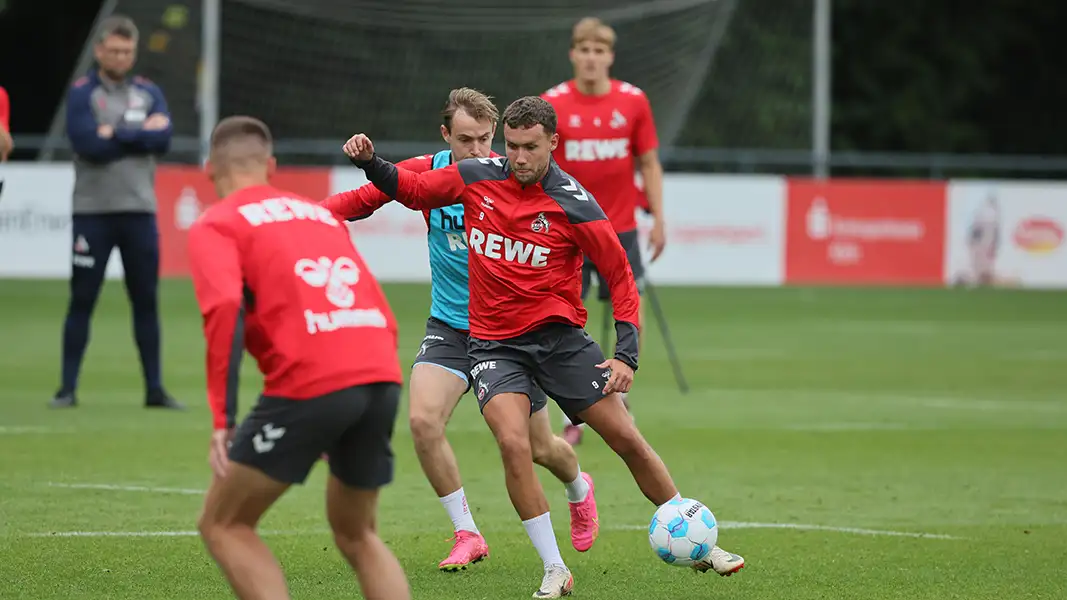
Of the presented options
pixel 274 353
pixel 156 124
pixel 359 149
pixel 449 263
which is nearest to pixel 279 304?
pixel 274 353

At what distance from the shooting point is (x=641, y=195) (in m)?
12.3

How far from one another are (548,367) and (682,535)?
0.87 m

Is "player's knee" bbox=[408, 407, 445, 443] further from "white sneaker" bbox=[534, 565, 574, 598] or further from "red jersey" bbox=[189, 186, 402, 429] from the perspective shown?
"red jersey" bbox=[189, 186, 402, 429]

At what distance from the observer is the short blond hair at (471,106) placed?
299 inches

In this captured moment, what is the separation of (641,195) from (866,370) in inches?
178

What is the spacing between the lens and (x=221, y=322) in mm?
5059

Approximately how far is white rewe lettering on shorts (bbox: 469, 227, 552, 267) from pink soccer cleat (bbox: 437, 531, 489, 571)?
115 centimetres

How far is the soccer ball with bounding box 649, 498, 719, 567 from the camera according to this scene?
6.70m

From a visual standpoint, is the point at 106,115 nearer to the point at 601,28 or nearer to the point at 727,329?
the point at 601,28

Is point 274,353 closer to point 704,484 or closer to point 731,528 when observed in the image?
point 731,528

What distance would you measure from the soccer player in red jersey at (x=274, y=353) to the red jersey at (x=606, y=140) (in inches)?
234

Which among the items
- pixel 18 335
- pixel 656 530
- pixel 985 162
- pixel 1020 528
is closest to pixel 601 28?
pixel 1020 528

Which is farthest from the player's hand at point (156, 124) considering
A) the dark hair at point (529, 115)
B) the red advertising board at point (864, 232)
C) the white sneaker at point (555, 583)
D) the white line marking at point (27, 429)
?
the red advertising board at point (864, 232)

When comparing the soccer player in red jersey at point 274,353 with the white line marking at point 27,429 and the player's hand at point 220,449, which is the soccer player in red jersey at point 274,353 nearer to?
the player's hand at point 220,449
